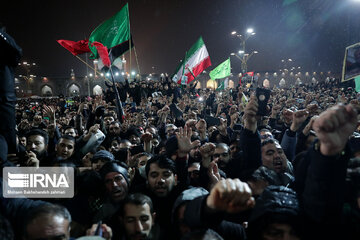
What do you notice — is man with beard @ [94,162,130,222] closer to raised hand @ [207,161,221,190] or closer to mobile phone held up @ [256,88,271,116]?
raised hand @ [207,161,221,190]

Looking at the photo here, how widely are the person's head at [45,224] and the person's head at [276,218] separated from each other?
1.56 m

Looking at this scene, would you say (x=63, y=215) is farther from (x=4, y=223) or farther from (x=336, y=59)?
(x=336, y=59)

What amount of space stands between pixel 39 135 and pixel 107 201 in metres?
2.27

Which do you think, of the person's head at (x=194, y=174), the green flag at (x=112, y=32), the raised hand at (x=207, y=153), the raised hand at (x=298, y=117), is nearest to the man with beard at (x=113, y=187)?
the person's head at (x=194, y=174)

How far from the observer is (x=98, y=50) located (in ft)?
24.9

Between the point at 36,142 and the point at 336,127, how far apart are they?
433 centimetres

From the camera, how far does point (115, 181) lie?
2.74 metres

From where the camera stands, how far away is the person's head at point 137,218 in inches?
84.4

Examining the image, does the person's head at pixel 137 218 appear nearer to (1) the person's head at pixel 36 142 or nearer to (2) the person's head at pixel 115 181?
(2) the person's head at pixel 115 181

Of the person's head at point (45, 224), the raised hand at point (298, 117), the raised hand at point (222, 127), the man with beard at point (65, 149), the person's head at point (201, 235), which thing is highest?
A: the raised hand at point (222, 127)

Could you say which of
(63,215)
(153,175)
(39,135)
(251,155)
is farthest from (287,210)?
(39,135)

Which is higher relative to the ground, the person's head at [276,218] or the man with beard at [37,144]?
the man with beard at [37,144]

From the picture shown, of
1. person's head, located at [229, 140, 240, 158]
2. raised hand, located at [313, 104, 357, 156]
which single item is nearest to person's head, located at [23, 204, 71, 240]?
raised hand, located at [313, 104, 357, 156]

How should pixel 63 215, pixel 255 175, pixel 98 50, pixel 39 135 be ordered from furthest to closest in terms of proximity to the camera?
1. pixel 98 50
2. pixel 39 135
3. pixel 255 175
4. pixel 63 215
